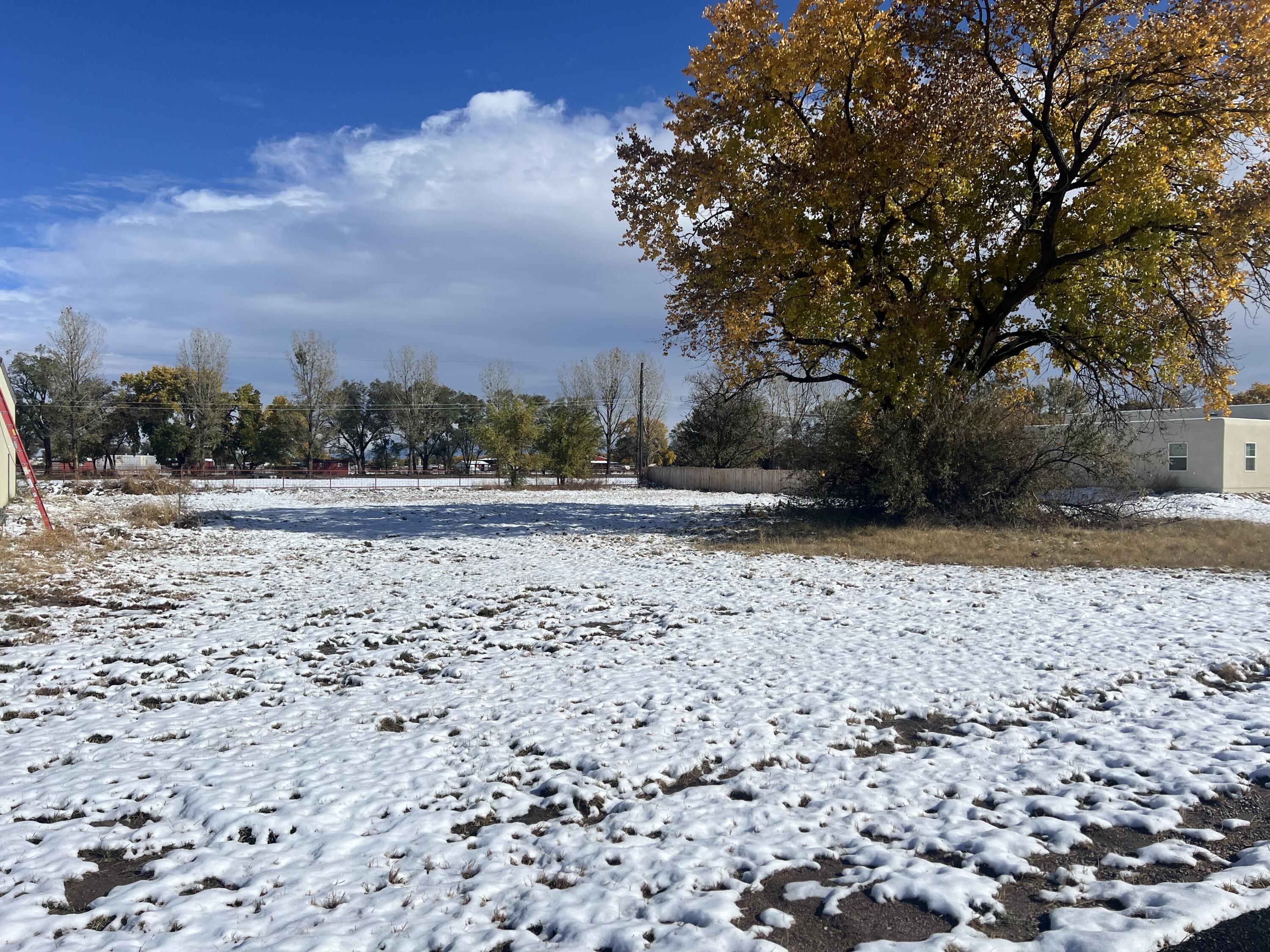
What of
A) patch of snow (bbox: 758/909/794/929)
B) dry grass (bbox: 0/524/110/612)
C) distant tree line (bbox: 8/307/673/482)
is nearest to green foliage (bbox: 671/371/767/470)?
distant tree line (bbox: 8/307/673/482)

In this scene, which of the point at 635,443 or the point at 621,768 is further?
the point at 635,443

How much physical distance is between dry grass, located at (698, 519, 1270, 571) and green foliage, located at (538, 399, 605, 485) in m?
23.1

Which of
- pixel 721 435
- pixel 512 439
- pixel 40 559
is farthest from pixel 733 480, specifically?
pixel 40 559

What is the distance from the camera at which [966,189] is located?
62.5ft

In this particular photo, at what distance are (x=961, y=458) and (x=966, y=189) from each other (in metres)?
6.85

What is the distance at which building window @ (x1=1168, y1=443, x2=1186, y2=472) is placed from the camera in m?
32.9

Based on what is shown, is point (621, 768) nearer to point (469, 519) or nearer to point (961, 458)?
point (961, 458)

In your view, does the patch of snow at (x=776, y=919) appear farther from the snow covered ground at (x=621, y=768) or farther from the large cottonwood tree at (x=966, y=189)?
the large cottonwood tree at (x=966, y=189)

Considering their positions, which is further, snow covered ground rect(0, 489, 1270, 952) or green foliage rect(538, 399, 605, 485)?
green foliage rect(538, 399, 605, 485)

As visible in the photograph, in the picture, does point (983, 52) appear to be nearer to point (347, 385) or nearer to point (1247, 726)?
point (1247, 726)

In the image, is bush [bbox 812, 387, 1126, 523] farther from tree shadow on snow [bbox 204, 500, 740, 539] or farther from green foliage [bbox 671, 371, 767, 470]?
green foliage [bbox 671, 371, 767, 470]

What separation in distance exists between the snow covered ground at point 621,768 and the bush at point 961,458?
762 centimetres

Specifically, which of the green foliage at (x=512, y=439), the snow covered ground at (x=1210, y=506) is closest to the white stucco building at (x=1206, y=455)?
the snow covered ground at (x=1210, y=506)

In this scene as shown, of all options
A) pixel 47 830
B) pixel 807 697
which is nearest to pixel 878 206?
pixel 807 697
